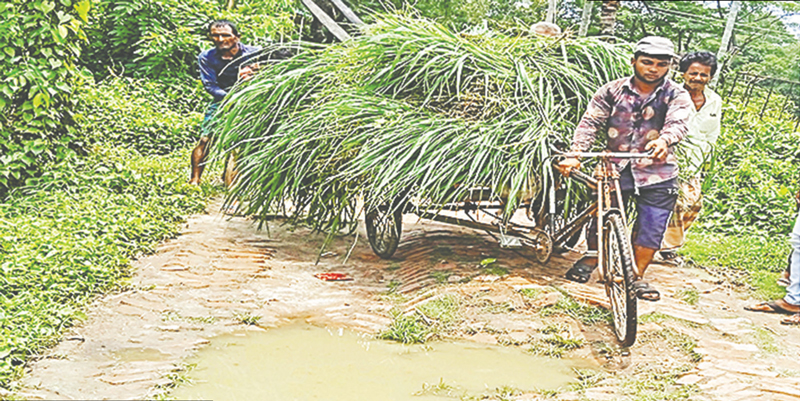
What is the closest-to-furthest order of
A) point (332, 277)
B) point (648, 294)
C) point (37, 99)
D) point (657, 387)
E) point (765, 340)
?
point (657, 387) → point (765, 340) → point (648, 294) → point (332, 277) → point (37, 99)

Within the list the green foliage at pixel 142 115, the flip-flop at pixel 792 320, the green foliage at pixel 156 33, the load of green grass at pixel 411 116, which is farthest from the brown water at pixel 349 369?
the green foliage at pixel 156 33

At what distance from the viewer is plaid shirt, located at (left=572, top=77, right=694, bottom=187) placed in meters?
4.26

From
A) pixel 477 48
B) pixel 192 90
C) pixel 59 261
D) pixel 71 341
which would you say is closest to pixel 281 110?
pixel 477 48

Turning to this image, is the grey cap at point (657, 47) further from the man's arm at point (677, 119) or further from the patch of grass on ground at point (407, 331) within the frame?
the patch of grass on ground at point (407, 331)

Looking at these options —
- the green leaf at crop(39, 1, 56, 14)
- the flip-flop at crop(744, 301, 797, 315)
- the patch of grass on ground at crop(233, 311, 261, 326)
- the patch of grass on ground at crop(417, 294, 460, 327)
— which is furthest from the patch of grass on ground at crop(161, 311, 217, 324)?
the flip-flop at crop(744, 301, 797, 315)

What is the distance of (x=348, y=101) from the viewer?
15.7 feet

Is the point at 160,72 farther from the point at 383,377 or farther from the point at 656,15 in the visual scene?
the point at 656,15

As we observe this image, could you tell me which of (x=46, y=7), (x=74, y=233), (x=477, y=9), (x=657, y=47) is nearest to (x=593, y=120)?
(x=657, y=47)

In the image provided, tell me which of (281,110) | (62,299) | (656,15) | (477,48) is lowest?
(62,299)

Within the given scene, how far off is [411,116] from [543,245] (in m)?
1.09

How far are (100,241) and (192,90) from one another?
555 cm

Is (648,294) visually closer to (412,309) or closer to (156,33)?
(412,309)

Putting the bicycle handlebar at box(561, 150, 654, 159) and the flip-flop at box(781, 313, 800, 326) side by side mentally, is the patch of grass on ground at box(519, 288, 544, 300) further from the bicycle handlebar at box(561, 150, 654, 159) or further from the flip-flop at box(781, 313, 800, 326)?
the flip-flop at box(781, 313, 800, 326)

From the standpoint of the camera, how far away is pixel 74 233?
473 cm
